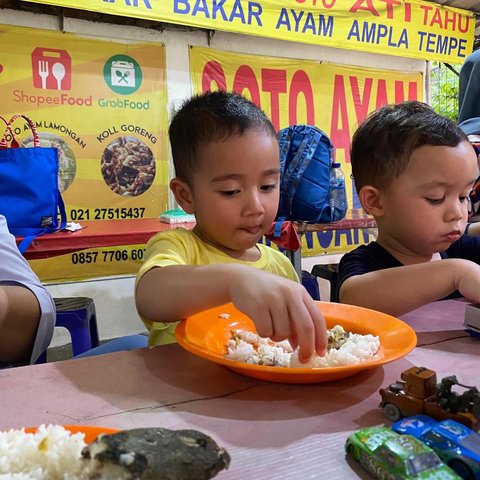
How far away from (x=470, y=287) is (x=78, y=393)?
77 centimetres

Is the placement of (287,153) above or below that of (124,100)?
below

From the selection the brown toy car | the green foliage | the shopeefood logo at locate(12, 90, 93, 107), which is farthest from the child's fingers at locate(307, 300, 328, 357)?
the green foliage

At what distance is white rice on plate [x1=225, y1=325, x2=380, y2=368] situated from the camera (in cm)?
69

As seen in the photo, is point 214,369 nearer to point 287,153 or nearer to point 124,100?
point 287,153

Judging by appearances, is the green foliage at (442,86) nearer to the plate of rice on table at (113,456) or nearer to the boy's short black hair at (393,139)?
the boy's short black hair at (393,139)

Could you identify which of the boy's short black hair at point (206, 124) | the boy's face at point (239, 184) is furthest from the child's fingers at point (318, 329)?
the boy's short black hair at point (206, 124)

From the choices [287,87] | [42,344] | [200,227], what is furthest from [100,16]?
[42,344]

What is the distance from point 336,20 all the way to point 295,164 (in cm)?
197

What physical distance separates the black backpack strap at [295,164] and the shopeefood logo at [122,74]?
1496 millimetres

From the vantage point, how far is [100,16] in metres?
3.55

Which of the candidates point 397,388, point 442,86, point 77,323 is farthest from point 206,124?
point 442,86

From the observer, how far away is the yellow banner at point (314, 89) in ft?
13.3

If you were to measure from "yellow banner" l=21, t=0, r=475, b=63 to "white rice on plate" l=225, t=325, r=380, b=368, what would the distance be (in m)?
2.96

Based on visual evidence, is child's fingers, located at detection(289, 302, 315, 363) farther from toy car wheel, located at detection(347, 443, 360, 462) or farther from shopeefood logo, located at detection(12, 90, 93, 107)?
shopeefood logo, located at detection(12, 90, 93, 107)
